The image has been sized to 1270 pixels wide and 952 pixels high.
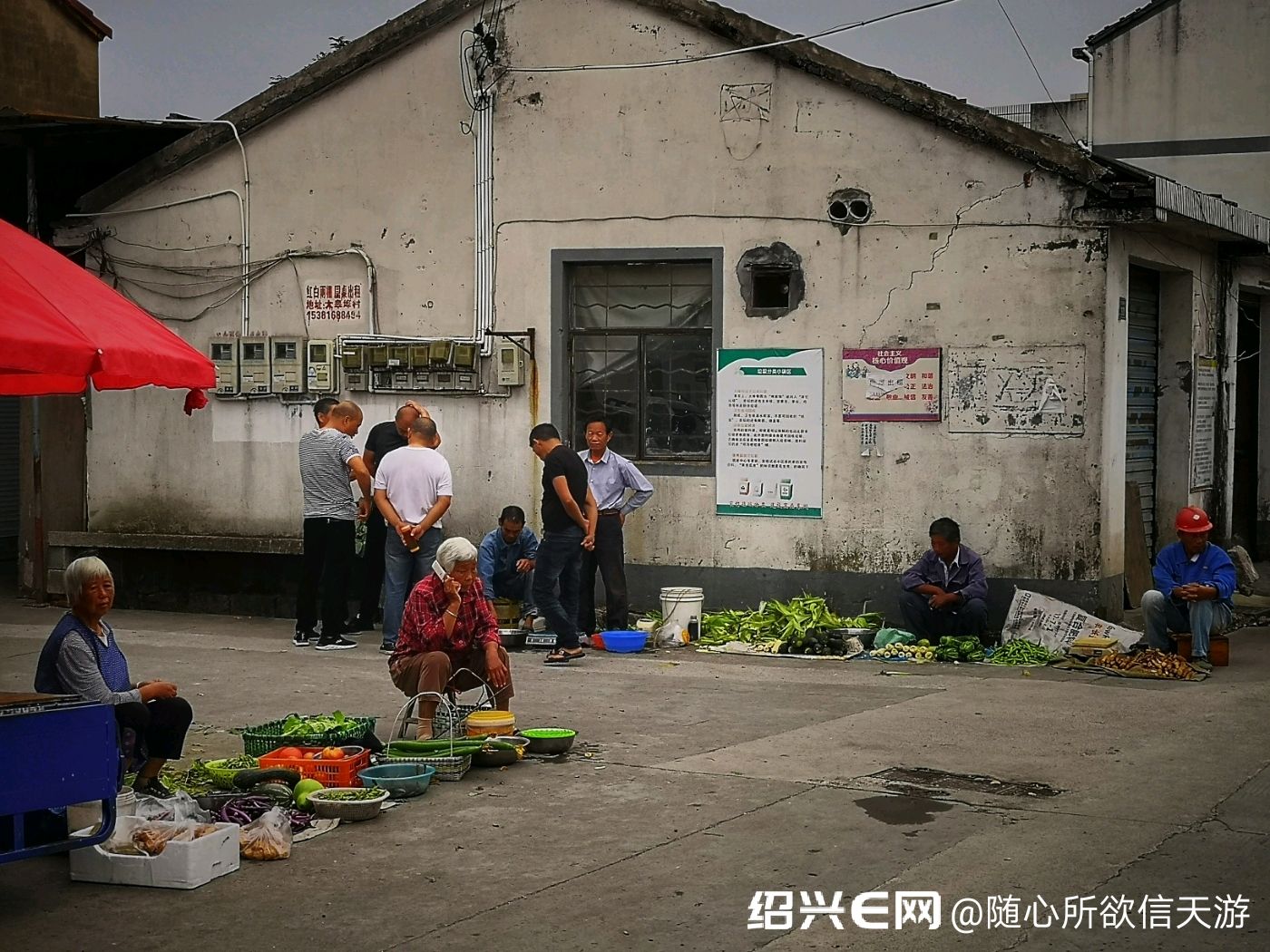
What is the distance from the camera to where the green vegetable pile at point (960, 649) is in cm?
1263

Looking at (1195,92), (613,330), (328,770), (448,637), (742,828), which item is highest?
(1195,92)

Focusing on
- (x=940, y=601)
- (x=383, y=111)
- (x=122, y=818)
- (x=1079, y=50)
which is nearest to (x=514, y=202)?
(x=383, y=111)

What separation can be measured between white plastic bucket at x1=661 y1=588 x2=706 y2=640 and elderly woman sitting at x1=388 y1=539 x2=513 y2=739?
4.59 m

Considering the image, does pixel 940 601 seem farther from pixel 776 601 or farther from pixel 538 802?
pixel 538 802

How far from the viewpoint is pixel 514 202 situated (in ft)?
48.3

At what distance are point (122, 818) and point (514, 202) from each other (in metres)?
9.02

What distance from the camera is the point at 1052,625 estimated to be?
12828 mm

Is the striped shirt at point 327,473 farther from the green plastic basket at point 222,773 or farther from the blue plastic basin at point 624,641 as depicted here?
the green plastic basket at point 222,773

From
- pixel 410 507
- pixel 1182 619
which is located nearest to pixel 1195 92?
pixel 1182 619

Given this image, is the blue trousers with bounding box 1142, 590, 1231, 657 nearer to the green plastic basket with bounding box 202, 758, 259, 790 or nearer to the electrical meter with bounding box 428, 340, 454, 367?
the electrical meter with bounding box 428, 340, 454, 367

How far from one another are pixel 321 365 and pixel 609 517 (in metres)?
3.49

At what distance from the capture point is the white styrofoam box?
6391 mm

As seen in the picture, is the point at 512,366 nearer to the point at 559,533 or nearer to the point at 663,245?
the point at 663,245

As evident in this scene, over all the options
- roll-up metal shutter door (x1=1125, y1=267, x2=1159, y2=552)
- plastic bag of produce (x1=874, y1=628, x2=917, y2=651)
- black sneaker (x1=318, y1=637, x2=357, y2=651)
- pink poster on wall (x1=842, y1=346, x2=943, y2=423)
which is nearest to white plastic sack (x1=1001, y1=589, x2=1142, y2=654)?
plastic bag of produce (x1=874, y1=628, x2=917, y2=651)
